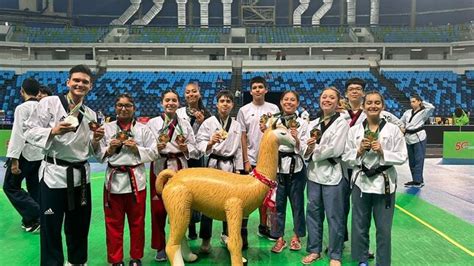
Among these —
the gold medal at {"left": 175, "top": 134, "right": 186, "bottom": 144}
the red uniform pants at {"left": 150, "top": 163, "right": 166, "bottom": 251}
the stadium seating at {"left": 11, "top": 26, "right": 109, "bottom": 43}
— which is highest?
the stadium seating at {"left": 11, "top": 26, "right": 109, "bottom": 43}

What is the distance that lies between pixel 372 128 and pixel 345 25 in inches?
921

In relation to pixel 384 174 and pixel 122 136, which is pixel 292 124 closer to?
pixel 384 174

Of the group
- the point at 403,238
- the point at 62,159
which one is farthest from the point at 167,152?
the point at 403,238

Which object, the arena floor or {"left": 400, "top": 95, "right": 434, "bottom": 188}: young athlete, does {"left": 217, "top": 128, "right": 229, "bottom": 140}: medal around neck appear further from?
{"left": 400, "top": 95, "right": 434, "bottom": 188}: young athlete

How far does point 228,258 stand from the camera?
389 cm

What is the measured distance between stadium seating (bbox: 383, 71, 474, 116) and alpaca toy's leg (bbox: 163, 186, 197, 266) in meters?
18.3

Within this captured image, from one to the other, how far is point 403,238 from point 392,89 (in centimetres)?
1802

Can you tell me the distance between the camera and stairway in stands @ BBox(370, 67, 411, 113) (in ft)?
63.8

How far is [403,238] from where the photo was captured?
4520 mm

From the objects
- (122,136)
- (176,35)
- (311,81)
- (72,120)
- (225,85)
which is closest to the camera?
(72,120)

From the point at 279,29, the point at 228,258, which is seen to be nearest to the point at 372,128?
the point at 228,258

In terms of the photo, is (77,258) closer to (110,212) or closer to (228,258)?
(110,212)

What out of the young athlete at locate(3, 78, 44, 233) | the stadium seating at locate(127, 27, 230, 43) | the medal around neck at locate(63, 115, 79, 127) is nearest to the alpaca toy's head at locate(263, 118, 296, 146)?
the medal around neck at locate(63, 115, 79, 127)

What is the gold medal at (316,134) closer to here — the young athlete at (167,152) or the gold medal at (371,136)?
the gold medal at (371,136)
